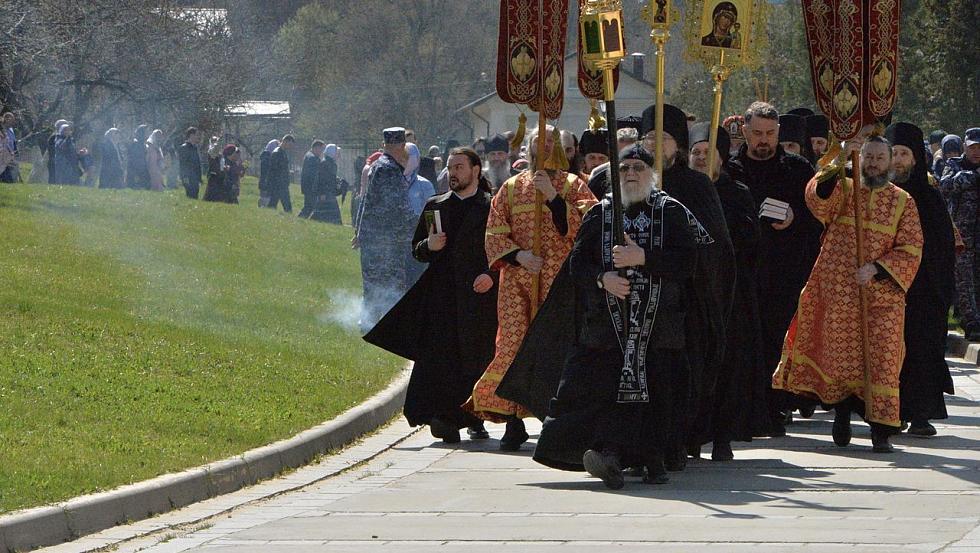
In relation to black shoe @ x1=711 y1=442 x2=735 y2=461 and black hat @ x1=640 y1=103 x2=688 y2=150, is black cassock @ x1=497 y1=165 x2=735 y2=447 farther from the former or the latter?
black shoe @ x1=711 y1=442 x2=735 y2=461

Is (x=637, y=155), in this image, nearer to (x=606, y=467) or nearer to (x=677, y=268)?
(x=677, y=268)

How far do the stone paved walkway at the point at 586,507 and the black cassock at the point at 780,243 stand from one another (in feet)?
4.05

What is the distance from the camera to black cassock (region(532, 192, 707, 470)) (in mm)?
9531

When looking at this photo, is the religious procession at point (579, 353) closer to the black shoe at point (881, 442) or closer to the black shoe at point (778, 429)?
the black shoe at point (881, 442)

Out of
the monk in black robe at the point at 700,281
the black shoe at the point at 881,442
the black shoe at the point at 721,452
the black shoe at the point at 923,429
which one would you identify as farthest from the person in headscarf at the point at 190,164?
the monk in black robe at the point at 700,281

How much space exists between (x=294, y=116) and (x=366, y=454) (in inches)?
2703

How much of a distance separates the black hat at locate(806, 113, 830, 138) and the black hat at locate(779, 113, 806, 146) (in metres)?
0.70

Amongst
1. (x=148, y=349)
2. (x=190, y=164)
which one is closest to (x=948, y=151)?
(x=148, y=349)

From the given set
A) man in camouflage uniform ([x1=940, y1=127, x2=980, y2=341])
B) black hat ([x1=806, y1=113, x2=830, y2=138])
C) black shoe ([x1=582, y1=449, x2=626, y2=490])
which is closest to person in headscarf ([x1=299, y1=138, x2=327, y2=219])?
man in camouflage uniform ([x1=940, y1=127, x2=980, y2=341])

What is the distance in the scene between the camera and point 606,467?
30.7 feet

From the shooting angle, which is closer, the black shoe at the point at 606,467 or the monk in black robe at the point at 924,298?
the black shoe at the point at 606,467

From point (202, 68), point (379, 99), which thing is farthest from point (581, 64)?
point (379, 99)

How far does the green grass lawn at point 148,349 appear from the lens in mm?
9773

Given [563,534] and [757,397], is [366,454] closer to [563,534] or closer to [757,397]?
[757,397]
